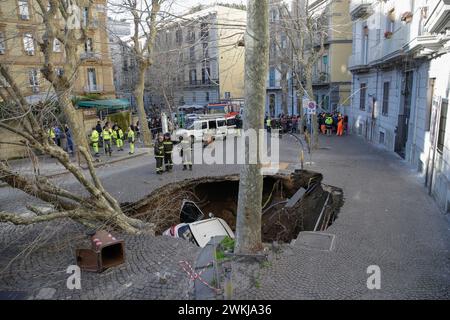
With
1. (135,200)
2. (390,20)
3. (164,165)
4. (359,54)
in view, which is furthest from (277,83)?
(135,200)

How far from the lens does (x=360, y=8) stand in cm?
1942

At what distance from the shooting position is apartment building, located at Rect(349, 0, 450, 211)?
964cm

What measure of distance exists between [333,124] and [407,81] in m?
9.50

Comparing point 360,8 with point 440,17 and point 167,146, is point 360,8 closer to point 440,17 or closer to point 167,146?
point 440,17

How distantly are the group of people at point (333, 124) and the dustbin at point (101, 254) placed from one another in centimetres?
2021

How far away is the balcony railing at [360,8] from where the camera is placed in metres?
19.2

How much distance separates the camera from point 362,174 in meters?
12.2

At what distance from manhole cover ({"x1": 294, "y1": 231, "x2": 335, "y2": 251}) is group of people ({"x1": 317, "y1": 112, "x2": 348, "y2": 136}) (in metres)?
17.9

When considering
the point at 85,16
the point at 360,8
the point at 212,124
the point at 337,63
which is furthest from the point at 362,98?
the point at 85,16

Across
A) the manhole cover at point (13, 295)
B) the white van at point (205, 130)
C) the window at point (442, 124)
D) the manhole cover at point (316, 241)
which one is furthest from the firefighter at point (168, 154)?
the window at point (442, 124)

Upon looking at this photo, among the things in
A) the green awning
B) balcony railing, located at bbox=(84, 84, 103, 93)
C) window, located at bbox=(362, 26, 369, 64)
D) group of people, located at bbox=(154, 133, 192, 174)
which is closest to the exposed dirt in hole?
group of people, located at bbox=(154, 133, 192, 174)

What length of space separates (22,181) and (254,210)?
446 centimetres

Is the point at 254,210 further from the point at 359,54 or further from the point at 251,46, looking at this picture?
the point at 359,54

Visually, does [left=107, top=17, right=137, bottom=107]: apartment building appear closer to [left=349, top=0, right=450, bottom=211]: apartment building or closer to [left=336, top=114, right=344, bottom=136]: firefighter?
[left=349, top=0, right=450, bottom=211]: apartment building
